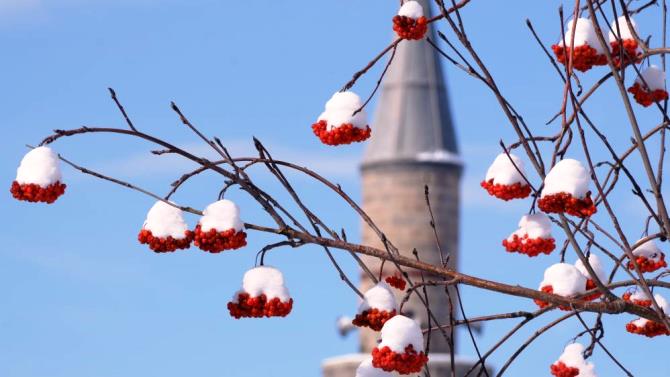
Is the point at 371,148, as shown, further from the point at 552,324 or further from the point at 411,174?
the point at 552,324

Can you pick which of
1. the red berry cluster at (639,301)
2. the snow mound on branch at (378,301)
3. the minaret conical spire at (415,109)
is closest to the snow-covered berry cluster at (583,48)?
the red berry cluster at (639,301)

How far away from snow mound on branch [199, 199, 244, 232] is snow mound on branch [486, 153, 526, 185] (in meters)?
1.07

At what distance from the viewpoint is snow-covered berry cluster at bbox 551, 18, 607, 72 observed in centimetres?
529

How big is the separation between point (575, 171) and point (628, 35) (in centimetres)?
112

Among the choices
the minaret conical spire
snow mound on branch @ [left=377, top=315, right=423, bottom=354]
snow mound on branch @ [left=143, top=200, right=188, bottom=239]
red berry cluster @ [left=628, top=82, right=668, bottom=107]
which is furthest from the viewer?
the minaret conical spire

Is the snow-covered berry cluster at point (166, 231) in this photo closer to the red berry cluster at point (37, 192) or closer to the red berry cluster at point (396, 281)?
the red berry cluster at point (37, 192)

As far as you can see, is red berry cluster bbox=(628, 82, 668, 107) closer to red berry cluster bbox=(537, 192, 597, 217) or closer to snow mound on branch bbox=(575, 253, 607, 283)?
snow mound on branch bbox=(575, 253, 607, 283)

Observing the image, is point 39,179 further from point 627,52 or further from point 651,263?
point 651,263

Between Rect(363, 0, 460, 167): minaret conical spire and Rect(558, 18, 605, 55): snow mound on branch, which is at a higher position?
Rect(363, 0, 460, 167): minaret conical spire

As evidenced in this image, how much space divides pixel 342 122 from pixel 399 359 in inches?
45.5

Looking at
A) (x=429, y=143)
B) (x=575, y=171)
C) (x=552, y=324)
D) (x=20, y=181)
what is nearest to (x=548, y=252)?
(x=552, y=324)

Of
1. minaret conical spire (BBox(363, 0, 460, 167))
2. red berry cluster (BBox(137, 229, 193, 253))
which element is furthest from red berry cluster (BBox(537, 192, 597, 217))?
minaret conical spire (BBox(363, 0, 460, 167))

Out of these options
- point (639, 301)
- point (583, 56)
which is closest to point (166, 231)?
point (583, 56)

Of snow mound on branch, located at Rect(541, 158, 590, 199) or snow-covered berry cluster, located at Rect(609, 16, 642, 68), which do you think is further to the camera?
snow-covered berry cluster, located at Rect(609, 16, 642, 68)
